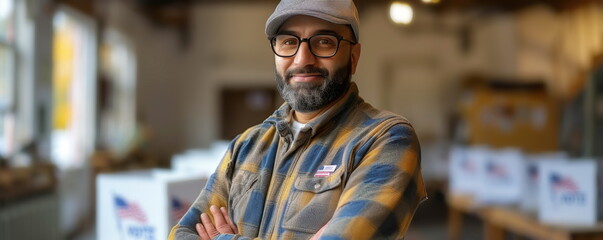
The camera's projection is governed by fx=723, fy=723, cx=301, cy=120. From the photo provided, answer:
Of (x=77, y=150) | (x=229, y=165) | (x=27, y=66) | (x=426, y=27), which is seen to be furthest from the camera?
(x=426, y=27)

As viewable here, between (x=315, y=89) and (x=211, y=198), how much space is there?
16.0 inches

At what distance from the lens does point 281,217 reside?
155cm

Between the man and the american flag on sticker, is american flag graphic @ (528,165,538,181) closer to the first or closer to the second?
the man

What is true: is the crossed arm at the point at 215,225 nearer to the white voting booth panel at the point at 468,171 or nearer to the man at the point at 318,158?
the man at the point at 318,158

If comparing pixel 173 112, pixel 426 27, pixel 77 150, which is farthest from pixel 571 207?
pixel 173 112

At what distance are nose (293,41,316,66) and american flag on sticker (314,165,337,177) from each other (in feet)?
0.76

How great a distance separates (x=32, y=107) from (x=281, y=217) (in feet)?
21.2

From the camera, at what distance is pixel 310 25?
1.57 meters

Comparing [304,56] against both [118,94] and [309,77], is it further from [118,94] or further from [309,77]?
[118,94]

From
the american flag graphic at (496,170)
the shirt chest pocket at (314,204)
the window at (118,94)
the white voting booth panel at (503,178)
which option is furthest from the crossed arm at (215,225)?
the window at (118,94)

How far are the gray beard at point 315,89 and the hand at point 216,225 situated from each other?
317 millimetres

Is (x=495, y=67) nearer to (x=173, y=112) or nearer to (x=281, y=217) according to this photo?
(x=173, y=112)

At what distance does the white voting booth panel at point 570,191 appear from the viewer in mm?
3924

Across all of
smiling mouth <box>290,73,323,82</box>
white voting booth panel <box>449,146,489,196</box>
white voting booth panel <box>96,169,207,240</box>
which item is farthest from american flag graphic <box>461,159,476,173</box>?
smiling mouth <box>290,73,323,82</box>
